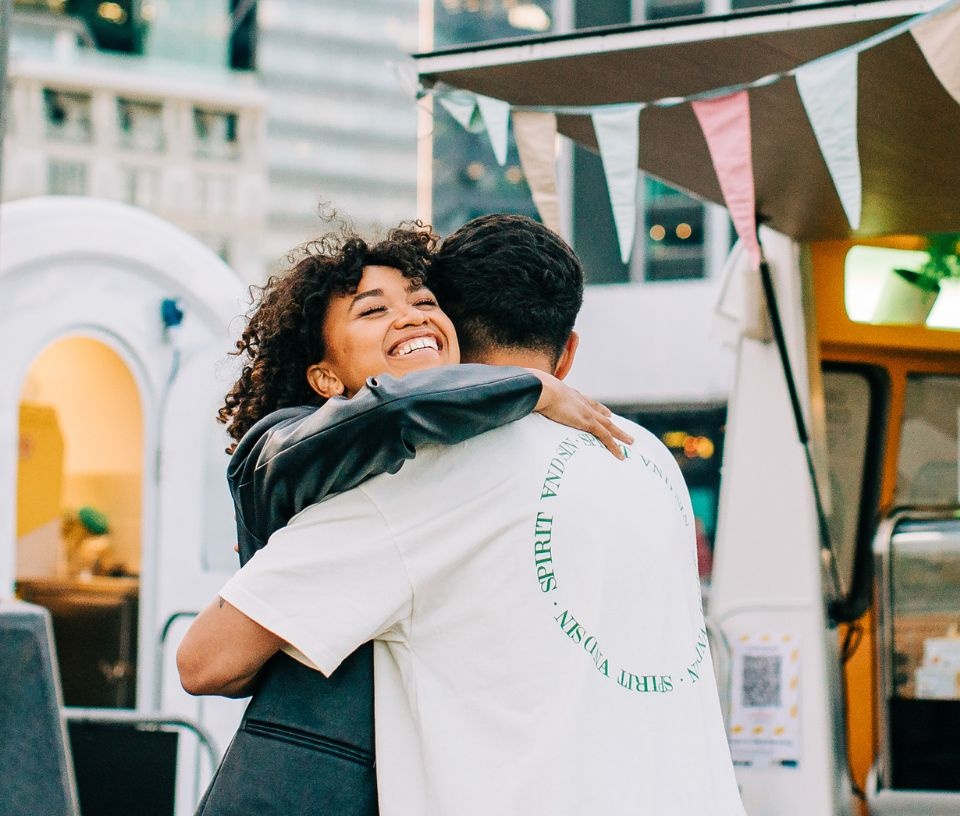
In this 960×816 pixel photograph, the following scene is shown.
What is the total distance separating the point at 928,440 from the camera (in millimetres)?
6828

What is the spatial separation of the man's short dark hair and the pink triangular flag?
184 cm

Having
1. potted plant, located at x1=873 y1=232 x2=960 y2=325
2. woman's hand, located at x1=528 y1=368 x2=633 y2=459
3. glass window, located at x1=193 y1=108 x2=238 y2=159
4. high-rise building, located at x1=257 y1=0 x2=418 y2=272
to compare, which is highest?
high-rise building, located at x1=257 y1=0 x2=418 y2=272

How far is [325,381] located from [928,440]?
17.4 feet

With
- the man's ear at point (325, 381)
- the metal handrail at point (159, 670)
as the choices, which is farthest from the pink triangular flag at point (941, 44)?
the metal handrail at point (159, 670)

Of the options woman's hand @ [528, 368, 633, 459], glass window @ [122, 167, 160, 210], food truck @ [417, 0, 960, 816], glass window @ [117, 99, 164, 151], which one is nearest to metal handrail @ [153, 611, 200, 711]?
food truck @ [417, 0, 960, 816]

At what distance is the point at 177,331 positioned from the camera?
19.9 ft

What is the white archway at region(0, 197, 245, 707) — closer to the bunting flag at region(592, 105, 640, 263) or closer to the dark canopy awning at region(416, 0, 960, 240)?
the dark canopy awning at region(416, 0, 960, 240)

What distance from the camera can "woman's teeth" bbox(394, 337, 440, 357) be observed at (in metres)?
2.11

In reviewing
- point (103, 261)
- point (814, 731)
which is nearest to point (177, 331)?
point (103, 261)

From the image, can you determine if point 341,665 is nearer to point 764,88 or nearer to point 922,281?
point 764,88

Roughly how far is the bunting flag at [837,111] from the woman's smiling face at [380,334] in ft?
6.69

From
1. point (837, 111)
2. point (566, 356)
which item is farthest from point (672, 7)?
point (566, 356)

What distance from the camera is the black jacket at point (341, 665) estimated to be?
1.76m

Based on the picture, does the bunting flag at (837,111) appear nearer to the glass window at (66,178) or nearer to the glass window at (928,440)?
the glass window at (928,440)
